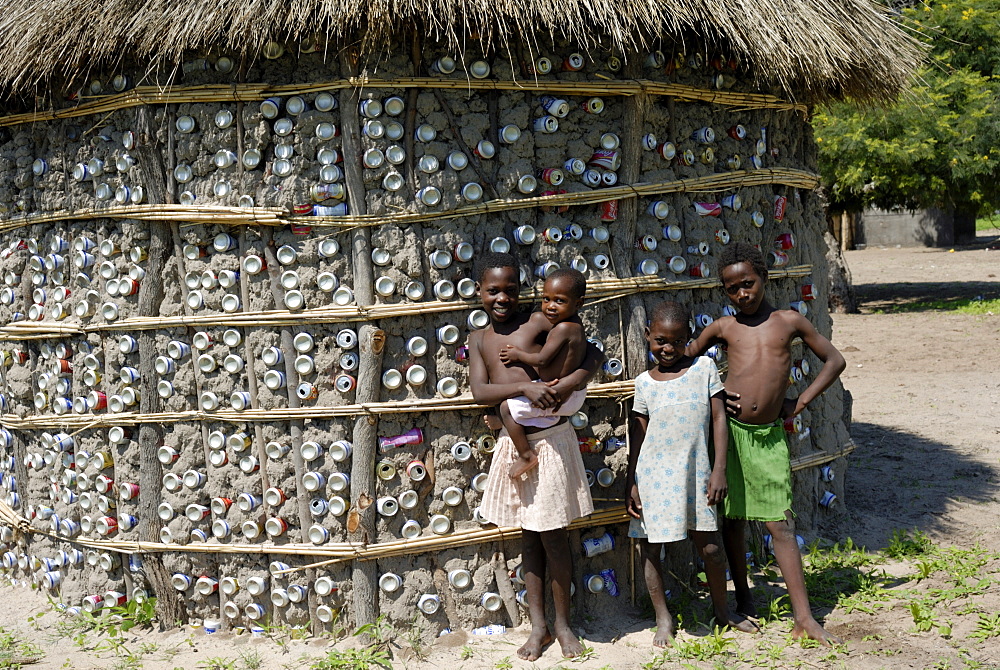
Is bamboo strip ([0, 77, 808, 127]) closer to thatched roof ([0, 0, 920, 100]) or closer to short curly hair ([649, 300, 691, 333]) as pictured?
thatched roof ([0, 0, 920, 100])

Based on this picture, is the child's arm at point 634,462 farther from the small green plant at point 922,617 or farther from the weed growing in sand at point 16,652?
the weed growing in sand at point 16,652

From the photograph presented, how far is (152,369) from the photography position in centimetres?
400

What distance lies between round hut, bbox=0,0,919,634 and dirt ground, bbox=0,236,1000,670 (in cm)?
20

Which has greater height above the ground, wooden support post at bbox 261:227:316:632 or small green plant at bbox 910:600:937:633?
wooden support post at bbox 261:227:316:632

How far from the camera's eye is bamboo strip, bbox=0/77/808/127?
371 cm

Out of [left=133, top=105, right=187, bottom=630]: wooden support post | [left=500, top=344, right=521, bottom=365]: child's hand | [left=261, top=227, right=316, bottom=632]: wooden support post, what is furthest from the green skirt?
[left=133, top=105, right=187, bottom=630]: wooden support post

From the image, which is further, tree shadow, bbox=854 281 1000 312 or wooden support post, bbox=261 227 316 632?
tree shadow, bbox=854 281 1000 312

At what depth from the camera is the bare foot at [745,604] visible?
388 cm

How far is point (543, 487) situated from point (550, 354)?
0.54 meters

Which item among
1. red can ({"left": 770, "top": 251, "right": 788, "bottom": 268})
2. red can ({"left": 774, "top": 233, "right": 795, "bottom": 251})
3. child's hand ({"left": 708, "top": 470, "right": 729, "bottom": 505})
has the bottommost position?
child's hand ({"left": 708, "top": 470, "right": 729, "bottom": 505})

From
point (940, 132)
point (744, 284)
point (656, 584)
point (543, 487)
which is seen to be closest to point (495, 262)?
point (543, 487)

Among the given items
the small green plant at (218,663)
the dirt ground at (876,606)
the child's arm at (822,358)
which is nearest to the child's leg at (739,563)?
the dirt ground at (876,606)

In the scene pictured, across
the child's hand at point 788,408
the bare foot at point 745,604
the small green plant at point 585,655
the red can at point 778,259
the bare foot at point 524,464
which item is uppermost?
the red can at point 778,259

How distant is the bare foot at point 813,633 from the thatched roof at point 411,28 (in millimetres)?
2447
